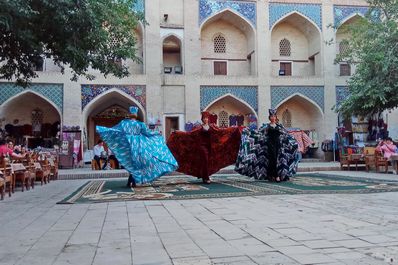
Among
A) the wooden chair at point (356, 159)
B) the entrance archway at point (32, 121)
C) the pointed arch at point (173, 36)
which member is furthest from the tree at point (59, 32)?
the pointed arch at point (173, 36)

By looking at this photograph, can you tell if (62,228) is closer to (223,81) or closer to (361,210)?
(361,210)

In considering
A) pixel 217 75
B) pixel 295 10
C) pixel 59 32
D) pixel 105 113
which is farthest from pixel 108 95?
pixel 59 32

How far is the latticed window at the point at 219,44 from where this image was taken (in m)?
24.5

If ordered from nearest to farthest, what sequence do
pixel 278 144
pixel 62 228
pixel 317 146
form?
pixel 62 228, pixel 278 144, pixel 317 146

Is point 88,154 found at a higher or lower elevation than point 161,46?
lower

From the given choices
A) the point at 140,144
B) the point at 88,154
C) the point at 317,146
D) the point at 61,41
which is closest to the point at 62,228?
the point at 140,144

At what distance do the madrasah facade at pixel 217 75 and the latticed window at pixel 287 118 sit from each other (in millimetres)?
57

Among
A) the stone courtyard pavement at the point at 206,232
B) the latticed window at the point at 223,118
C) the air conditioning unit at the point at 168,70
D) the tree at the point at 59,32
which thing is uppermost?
the air conditioning unit at the point at 168,70

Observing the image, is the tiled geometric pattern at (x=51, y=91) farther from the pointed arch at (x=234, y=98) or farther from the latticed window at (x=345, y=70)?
the latticed window at (x=345, y=70)

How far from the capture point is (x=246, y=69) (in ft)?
81.9

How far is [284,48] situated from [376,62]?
30.4 feet

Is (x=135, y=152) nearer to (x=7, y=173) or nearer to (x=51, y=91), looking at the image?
(x=7, y=173)

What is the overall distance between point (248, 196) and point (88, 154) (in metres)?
15.6

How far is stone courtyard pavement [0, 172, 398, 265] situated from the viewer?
3.29 meters
